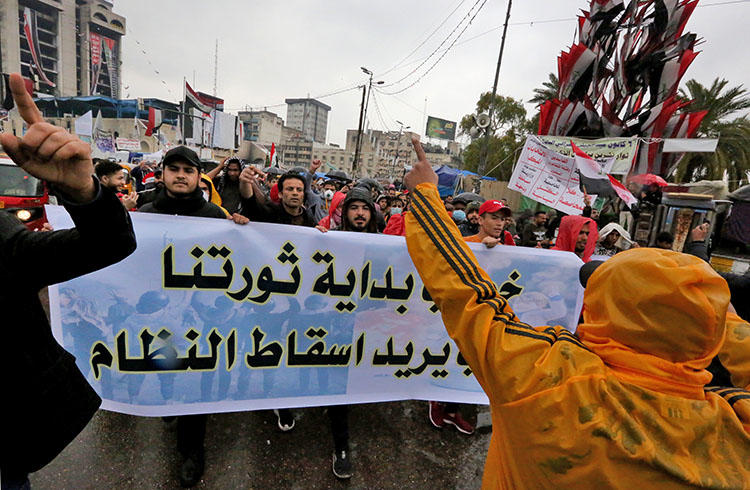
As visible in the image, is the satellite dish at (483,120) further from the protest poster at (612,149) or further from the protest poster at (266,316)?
the protest poster at (266,316)

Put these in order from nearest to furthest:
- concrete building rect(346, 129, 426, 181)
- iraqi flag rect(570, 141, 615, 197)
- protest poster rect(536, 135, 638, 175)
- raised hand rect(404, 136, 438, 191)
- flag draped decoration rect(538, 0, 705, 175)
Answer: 1. raised hand rect(404, 136, 438, 191)
2. iraqi flag rect(570, 141, 615, 197)
3. protest poster rect(536, 135, 638, 175)
4. flag draped decoration rect(538, 0, 705, 175)
5. concrete building rect(346, 129, 426, 181)

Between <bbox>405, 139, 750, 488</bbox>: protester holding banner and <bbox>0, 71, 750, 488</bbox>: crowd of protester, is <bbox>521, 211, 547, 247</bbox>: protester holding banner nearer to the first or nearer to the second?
<bbox>0, 71, 750, 488</bbox>: crowd of protester

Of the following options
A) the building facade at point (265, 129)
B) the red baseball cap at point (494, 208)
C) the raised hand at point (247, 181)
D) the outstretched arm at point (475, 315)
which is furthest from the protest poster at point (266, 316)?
the building facade at point (265, 129)

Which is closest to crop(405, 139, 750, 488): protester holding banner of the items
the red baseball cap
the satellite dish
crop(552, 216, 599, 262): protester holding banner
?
the red baseball cap

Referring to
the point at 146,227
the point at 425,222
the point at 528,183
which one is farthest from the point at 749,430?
the point at 528,183

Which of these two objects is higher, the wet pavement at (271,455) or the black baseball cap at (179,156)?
the black baseball cap at (179,156)

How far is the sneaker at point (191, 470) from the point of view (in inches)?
85.7

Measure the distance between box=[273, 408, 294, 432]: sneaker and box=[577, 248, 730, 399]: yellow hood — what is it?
245 centimetres

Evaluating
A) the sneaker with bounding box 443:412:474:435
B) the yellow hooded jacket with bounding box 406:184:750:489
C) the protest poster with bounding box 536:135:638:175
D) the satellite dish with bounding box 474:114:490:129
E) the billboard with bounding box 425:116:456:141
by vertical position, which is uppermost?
the billboard with bounding box 425:116:456:141

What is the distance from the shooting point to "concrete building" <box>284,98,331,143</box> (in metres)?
132

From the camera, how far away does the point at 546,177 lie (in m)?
4.37

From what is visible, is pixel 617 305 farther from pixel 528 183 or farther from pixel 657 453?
pixel 528 183

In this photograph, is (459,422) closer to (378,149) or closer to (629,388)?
(629,388)

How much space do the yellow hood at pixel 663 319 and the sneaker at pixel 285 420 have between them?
2454 millimetres
